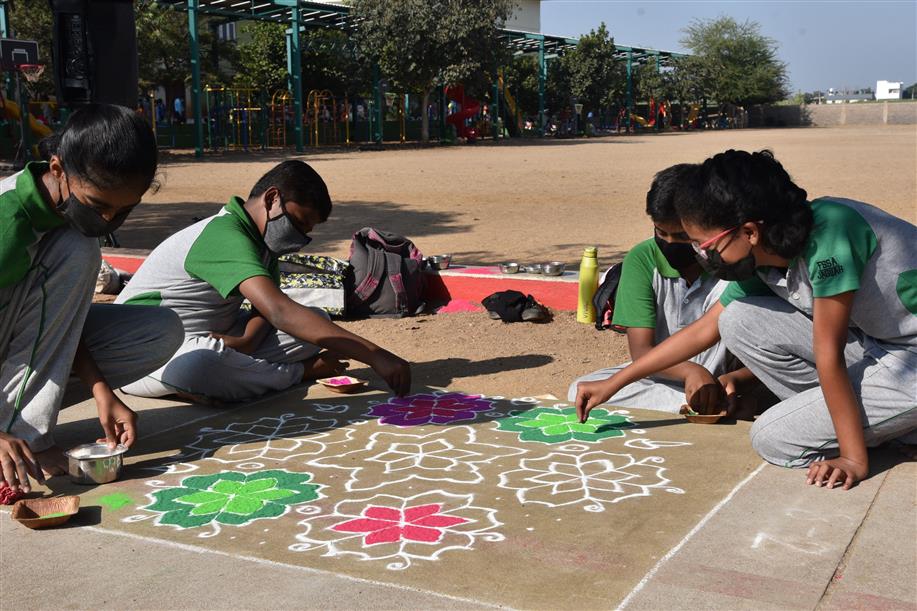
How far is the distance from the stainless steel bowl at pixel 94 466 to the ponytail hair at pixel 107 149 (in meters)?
0.90

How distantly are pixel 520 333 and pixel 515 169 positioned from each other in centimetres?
1482

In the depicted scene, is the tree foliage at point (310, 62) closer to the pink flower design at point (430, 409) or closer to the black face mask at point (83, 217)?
the pink flower design at point (430, 409)

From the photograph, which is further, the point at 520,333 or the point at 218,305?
the point at 520,333

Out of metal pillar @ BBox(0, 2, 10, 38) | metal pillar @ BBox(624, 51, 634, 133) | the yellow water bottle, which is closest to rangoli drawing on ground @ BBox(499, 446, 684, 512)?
the yellow water bottle

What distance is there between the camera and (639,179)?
55.8 ft

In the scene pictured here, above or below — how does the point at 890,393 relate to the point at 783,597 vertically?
above

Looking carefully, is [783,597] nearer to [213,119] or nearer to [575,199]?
[575,199]

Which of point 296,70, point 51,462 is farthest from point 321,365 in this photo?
point 296,70

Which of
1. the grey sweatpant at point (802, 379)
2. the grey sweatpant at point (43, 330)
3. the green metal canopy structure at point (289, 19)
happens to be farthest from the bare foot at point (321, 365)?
the green metal canopy structure at point (289, 19)

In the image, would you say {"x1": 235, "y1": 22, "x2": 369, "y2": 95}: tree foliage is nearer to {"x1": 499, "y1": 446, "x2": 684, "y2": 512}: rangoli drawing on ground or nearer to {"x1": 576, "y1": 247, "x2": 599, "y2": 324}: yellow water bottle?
{"x1": 576, "y1": 247, "x2": 599, "y2": 324}: yellow water bottle

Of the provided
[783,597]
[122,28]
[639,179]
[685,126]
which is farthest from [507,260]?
[685,126]

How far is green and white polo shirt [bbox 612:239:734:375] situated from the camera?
4.11m

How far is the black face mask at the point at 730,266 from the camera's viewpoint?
10.0ft

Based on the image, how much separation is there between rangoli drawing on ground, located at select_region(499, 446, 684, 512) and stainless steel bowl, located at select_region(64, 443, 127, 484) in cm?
129
